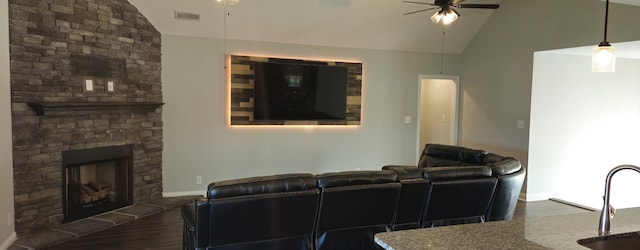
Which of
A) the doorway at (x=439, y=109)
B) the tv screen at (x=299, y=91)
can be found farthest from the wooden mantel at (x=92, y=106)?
the doorway at (x=439, y=109)

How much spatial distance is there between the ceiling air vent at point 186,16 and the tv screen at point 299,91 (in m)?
1.07

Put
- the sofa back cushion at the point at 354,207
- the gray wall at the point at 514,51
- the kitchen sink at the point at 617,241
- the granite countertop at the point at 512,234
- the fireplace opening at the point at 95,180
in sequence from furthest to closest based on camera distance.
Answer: the gray wall at the point at 514,51, the fireplace opening at the point at 95,180, the sofa back cushion at the point at 354,207, the kitchen sink at the point at 617,241, the granite countertop at the point at 512,234

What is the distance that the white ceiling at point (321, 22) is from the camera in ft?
17.6

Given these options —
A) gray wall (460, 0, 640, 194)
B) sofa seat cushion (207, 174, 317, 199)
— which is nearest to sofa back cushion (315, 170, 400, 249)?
sofa seat cushion (207, 174, 317, 199)

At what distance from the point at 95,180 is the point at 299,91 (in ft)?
10.0

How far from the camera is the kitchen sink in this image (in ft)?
5.21

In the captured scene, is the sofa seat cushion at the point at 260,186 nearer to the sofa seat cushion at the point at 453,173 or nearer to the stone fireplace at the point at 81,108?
the sofa seat cushion at the point at 453,173

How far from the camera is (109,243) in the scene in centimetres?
402

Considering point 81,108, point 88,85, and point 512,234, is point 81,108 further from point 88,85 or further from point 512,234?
point 512,234

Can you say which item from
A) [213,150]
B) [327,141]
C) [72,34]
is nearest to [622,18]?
[327,141]

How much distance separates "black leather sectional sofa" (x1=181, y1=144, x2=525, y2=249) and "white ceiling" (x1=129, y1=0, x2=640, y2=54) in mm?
3024

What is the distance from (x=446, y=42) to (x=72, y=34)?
220 inches

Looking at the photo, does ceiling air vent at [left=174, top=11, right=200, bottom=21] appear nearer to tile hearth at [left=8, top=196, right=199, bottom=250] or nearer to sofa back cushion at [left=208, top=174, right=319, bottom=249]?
tile hearth at [left=8, top=196, right=199, bottom=250]

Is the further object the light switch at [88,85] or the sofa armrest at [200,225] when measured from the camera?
the light switch at [88,85]
